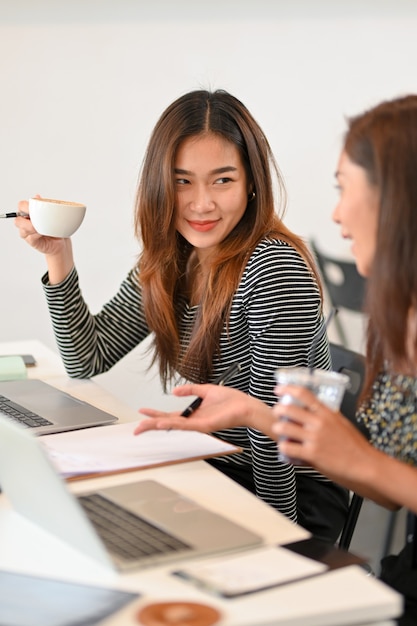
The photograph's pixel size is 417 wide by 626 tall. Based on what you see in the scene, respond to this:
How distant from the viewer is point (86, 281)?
3.56 metres

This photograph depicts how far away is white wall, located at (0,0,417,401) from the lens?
3367 millimetres

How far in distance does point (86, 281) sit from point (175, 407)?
591mm

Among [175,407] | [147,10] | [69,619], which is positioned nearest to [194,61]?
[147,10]

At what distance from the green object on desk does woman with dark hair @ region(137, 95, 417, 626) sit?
2.21 ft

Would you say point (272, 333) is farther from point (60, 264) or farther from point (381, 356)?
point (60, 264)

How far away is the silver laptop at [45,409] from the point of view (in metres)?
1.65

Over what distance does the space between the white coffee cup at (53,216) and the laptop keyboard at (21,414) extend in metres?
0.41

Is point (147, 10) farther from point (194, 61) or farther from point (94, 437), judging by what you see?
point (94, 437)

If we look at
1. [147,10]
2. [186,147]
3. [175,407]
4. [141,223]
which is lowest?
[175,407]

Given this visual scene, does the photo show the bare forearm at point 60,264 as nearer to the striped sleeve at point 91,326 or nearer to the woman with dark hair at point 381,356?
the striped sleeve at point 91,326

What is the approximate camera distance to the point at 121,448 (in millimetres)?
1497

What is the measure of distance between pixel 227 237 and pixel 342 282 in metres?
1.24

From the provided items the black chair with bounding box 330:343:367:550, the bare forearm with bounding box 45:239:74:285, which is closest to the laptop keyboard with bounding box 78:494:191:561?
the black chair with bounding box 330:343:367:550

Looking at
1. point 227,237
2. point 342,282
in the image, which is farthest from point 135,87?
point 227,237
